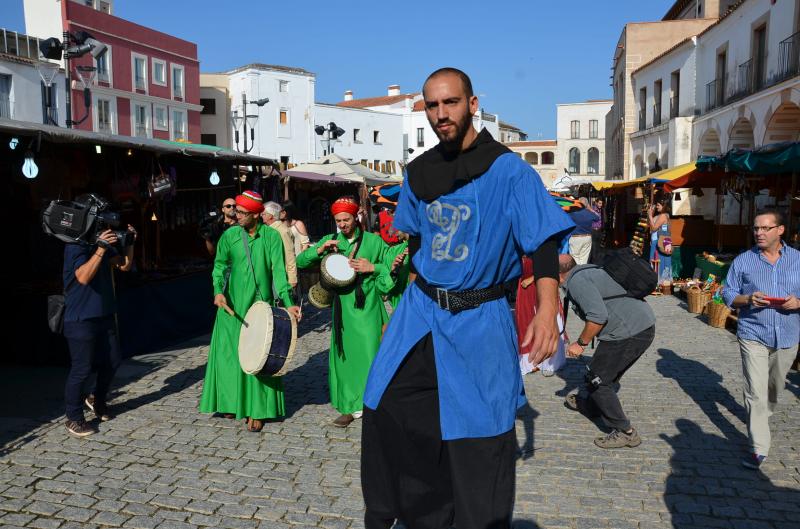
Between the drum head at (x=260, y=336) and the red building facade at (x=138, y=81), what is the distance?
33.6 m

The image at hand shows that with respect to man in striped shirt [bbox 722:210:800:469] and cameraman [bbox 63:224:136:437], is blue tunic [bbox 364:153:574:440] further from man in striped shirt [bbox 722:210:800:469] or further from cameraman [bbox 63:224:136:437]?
cameraman [bbox 63:224:136:437]

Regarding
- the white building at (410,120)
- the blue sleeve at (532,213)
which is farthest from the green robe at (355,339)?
the white building at (410,120)

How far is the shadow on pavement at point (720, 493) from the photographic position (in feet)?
13.4

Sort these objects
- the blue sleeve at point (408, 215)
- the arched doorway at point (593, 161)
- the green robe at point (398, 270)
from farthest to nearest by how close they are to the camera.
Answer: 1. the arched doorway at point (593, 161)
2. the green robe at point (398, 270)
3. the blue sleeve at point (408, 215)

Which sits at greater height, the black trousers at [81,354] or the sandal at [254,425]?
the black trousers at [81,354]

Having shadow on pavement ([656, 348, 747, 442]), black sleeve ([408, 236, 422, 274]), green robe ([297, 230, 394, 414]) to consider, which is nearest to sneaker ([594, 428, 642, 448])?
shadow on pavement ([656, 348, 747, 442])

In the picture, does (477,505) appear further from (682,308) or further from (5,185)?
(682,308)

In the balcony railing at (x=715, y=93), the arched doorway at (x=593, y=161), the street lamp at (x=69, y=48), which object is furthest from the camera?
the arched doorway at (x=593, y=161)

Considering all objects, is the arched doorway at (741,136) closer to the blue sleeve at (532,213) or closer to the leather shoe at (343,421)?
the leather shoe at (343,421)

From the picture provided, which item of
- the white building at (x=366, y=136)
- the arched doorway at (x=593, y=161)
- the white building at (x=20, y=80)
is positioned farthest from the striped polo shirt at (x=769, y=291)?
the arched doorway at (x=593, y=161)

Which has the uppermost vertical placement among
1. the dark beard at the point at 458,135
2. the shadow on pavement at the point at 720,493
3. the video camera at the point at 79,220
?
the dark beard at the point at 458,135

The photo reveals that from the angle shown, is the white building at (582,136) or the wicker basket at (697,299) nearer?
the wicker basket at (697,299)

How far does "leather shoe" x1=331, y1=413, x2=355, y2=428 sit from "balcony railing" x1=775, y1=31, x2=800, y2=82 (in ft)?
50.6

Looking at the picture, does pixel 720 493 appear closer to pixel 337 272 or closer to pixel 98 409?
pixel 337 272
